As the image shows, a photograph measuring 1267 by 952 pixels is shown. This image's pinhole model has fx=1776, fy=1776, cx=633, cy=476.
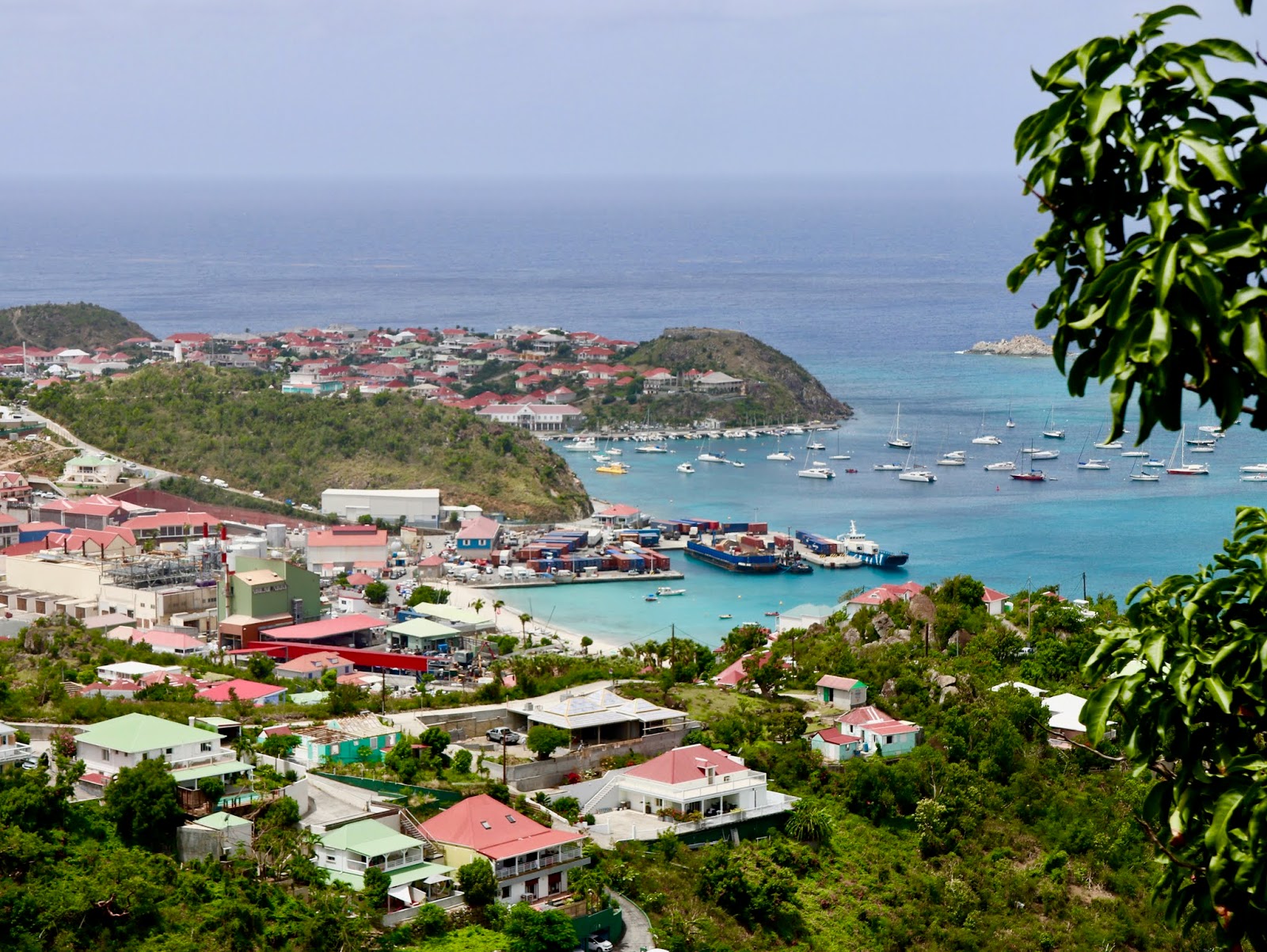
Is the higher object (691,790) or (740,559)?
(691,790)

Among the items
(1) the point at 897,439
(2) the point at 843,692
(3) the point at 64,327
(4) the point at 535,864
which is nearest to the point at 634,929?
(4) the point at 535,864

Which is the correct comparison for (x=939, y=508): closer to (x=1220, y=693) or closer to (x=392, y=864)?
(x=392, y=864)

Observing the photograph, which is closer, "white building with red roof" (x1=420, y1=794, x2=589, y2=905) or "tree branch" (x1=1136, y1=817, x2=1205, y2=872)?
"tree branch" (x1=1136, y1=817, x2=1205, y2=872)

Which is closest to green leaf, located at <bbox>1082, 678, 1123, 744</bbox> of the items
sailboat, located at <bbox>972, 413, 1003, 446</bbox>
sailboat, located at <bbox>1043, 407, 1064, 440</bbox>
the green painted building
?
the green painted building

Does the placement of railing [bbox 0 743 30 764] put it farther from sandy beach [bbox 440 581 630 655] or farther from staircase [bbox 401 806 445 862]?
sandy beach [bbox 440 581 630 655]

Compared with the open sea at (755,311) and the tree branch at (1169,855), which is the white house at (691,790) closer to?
the open sea at (755,311)

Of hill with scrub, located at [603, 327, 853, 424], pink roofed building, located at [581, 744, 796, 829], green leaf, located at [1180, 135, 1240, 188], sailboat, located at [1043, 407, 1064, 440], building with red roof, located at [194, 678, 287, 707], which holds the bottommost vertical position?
pink roofed building, located at [581, 744, 796, 829]
